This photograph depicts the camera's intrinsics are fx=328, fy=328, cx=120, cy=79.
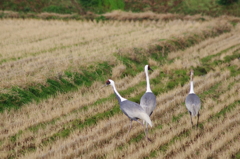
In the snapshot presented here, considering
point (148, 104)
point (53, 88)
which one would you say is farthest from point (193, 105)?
point (53, 88)

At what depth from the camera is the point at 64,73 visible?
52.0 ft

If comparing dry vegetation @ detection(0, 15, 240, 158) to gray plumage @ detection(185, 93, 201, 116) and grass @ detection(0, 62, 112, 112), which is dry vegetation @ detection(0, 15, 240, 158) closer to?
grass @ detection(0, 62, 112, 112)

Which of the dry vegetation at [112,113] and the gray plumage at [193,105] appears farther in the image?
the gray plumage at [193,105]

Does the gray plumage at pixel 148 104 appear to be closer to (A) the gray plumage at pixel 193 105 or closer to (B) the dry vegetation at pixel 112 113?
(B) the dry vegetation at pixel 112 113

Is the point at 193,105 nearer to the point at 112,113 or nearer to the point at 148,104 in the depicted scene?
the point at 148,104

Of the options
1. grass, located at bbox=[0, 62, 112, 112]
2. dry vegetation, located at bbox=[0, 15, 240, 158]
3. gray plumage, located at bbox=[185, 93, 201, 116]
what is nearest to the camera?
dry vegetation, located at bbox=[0, 15, 240, 158]

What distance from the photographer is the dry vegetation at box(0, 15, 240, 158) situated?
28.2 feet

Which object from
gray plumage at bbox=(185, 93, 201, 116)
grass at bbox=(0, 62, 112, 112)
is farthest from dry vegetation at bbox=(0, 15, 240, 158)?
gray plumage at bbox=(185, 93, 201, 116)

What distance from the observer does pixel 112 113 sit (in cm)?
1157

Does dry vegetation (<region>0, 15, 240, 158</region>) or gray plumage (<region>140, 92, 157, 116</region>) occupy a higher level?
gray plumage (<region>140, 92, 157, 116</region>)

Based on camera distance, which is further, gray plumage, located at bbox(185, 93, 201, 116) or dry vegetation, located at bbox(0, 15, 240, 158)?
gray plumage, located at bbox(185, 93, 201, 116)

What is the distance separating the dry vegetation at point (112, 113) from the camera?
8.59 m

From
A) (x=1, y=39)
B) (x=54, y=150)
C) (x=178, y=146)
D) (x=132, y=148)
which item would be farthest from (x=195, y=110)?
(x=1, y=39)

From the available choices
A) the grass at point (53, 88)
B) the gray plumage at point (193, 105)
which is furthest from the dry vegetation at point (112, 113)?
the gray plumage at point (193, 105)
